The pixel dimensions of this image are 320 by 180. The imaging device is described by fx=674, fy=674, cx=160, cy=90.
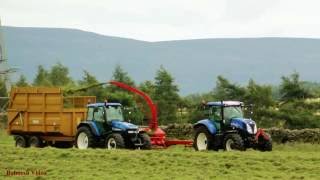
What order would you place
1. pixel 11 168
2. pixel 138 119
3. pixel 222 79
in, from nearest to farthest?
pixel 11 168 < pixel 138 119 < pixel 222 79

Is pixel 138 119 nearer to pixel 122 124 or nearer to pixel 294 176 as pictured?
pixel 122 124

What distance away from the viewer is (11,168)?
16.6 metres

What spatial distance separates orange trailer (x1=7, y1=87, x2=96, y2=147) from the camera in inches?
1011

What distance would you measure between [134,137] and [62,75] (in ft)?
139

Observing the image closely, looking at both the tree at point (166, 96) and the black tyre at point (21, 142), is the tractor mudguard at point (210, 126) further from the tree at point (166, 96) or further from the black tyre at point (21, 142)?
the tree at point (166, 96)

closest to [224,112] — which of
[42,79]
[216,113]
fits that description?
[216,113]

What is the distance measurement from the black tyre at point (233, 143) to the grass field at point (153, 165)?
271 cm

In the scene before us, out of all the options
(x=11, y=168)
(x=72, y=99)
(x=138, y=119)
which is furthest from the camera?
(x=138, y=119)

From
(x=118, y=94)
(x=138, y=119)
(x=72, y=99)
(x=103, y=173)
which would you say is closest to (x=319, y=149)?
(x=72, y=99)

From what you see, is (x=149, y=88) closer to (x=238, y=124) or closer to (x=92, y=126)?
(x=92, y=126)

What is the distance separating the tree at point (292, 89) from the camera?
40.5m

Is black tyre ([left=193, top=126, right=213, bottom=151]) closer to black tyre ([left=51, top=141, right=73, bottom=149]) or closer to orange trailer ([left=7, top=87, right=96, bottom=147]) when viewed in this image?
orange trailer ([left=7, top=87, right=96, bottom=147])

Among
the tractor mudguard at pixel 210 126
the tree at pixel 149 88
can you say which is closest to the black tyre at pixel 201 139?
the tractor mudguard at pixel 210 126

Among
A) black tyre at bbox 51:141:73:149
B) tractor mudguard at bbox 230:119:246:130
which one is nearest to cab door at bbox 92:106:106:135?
black tyre at bbox 51:141:73:149
